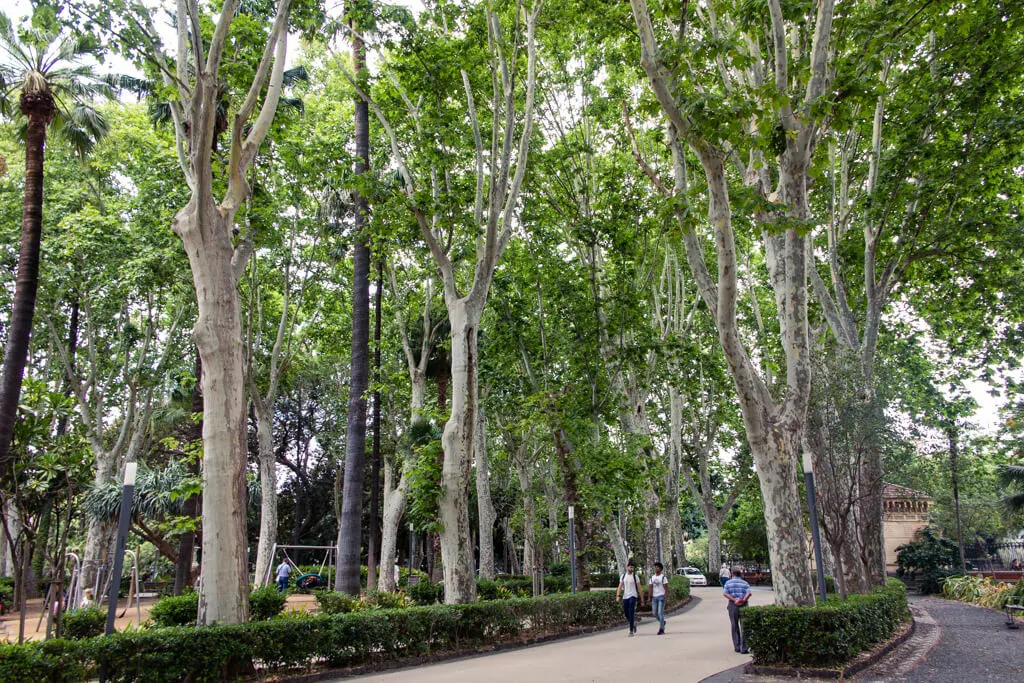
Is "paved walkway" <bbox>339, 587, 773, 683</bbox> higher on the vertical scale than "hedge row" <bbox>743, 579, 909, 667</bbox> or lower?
lower

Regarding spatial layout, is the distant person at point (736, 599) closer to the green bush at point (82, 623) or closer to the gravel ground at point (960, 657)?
the gravel ground at point (960, 657)

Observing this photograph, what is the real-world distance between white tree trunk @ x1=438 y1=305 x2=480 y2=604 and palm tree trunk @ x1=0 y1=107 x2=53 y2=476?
281 inches

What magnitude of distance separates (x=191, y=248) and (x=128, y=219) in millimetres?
12993

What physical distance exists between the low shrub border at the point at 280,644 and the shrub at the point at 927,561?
22532 mm

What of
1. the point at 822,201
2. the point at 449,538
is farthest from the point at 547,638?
the point at 822,201

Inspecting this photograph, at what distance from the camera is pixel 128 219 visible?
20.1 meters

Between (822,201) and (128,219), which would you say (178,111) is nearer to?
(128,219)

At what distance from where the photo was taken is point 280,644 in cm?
856

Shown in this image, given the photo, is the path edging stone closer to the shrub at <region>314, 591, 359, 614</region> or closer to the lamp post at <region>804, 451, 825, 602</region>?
the lamp post at <region>804, 451, 825, 602</region>

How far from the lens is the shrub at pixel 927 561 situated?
28266mm

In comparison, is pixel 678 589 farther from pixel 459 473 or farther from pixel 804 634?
pixel 804 634

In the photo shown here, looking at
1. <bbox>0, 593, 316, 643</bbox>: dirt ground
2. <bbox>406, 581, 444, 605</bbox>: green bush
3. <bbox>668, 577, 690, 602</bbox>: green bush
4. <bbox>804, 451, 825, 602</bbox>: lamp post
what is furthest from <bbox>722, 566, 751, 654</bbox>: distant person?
<bbox>668, 577, 690, 602</bbox>: green bush

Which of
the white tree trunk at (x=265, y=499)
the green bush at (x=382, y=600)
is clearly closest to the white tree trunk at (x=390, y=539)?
the white tree trunk at (x=265, y=499)

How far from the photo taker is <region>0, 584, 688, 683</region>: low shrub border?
24.0 ft
